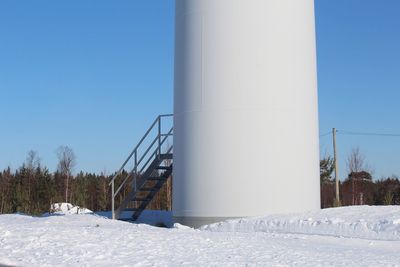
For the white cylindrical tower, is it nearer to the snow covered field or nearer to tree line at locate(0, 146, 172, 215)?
the snow covered field

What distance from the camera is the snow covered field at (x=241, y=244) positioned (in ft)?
31.5

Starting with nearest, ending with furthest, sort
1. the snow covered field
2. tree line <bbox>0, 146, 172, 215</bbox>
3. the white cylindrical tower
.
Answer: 1. the snow covered field
2. the white cylindrical tower
3. tree line <bbox>0, 146, 172, 215</bbox>

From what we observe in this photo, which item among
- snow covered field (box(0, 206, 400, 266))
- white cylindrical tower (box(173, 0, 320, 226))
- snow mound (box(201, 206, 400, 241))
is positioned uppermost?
white cylindrical tower (box(173, 0, 320, 226))

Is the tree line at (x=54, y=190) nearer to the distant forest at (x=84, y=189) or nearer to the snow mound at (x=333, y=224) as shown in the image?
the distant forest at (x=84, y=189)

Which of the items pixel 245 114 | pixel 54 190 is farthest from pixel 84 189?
pixel 245 114

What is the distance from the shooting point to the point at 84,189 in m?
41.2

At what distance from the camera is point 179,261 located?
9500mm

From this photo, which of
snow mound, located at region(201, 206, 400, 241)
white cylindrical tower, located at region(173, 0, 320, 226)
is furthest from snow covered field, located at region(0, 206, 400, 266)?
white cylindrical tower, located at region(173, 0, 320, 226)

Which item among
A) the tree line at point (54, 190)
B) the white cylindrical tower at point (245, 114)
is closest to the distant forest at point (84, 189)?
the tree line at point (54, 190)

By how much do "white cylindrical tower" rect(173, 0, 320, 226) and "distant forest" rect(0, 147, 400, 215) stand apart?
18774 mm

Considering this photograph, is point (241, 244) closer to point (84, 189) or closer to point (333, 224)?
point (333, 224)

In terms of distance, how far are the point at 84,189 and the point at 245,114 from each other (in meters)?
27.7

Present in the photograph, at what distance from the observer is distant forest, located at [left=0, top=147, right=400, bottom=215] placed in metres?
35.9

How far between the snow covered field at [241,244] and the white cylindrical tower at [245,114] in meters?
0.82
